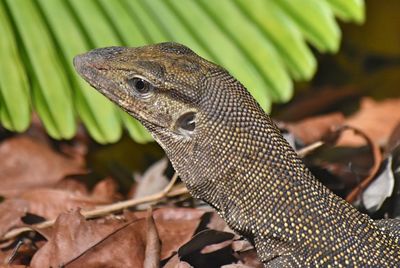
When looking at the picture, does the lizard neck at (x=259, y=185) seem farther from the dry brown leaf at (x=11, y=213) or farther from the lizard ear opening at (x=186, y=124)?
the dry brown leaf at (x=11, y=213)

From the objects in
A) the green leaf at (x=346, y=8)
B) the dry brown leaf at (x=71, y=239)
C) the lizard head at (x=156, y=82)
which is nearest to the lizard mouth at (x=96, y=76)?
the lizard head at (x=156, y=82)

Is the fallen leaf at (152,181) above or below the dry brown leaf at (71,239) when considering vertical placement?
below

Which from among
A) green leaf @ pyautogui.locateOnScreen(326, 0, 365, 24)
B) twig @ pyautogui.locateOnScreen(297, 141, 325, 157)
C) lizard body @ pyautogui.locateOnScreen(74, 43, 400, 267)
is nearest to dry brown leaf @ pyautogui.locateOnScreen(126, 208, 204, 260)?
lizard body @ pyautogui.locateOnScreen(74, 43, 400, 267)

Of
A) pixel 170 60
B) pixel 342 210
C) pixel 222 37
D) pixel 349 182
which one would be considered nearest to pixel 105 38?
pixel 222 37

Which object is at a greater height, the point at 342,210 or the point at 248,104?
the point at 248,104

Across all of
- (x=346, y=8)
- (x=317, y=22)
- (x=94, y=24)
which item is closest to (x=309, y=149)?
(x=317, y=22)

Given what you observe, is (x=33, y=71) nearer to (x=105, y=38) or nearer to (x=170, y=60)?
(x=105, y=38)
